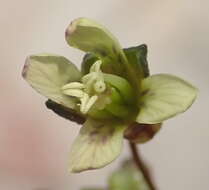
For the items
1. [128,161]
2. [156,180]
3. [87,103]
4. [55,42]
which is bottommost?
[156,180]

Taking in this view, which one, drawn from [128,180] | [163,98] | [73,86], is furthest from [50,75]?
[128,180]

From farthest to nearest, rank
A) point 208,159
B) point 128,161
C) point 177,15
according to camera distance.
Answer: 1. point 177,15
2. point 208,159
3. point 128,161

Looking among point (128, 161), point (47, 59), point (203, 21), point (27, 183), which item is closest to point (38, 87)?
point (47, 59)

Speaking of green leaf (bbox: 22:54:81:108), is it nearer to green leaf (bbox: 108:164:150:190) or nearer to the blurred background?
green leaf (bbox: 108:164:150:190)

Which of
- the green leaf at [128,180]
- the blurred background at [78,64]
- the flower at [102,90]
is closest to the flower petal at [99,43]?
the flower at [102,90]

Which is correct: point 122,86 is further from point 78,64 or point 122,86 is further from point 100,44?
point 78,64

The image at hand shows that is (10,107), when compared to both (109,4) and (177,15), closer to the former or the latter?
(109,4)
